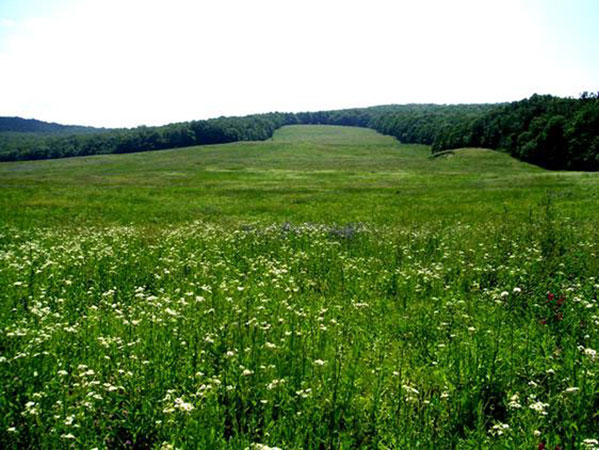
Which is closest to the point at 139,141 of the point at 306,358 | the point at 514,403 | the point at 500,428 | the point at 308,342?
the point at 308,342

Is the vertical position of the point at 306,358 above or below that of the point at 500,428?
below

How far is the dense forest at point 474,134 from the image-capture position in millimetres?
67688

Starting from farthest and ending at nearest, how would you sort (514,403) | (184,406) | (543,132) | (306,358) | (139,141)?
(139,141) → (543,132) → (306,358) → (514,403) → (184,406)

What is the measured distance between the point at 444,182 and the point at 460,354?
4455cm

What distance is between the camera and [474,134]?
104062mm

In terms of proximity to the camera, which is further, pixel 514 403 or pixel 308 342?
pixel 308 342

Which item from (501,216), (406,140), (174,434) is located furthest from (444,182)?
(406,140)

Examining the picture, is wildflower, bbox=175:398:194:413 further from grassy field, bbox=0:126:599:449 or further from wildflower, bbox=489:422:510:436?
wildflower, bbox=489:422:510:436

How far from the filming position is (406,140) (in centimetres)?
15325

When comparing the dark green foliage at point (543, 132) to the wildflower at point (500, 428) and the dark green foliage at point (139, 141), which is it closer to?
the wildflower at point (500, 428)

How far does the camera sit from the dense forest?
6769 centimetres

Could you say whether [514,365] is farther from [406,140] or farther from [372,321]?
[406,140]

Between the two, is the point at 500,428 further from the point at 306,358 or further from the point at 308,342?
the point at 308,342

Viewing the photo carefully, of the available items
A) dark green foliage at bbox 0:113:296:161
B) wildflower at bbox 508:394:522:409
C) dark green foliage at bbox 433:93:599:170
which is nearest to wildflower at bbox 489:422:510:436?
wildflower at bbox 508:394:522:409
